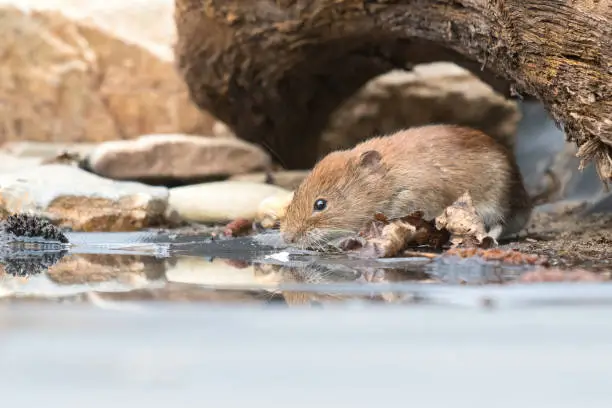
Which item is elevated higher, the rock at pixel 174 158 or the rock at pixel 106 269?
the rock at pixel 174 158

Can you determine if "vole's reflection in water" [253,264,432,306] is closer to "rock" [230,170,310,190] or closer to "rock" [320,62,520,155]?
"rock" [230,170,310,190]

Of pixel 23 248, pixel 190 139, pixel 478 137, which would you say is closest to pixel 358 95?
pixel 190 139

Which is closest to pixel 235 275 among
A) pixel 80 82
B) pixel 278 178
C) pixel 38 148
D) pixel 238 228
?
pixel 238 228

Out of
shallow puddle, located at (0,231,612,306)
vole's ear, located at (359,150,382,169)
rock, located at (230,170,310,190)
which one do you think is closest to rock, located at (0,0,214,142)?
rock, located at (230,170,310,190)

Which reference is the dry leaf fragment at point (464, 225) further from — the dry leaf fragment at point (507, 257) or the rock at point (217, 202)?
the rock at point (217, 202)

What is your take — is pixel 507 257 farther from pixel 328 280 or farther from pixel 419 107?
pixel 419 107

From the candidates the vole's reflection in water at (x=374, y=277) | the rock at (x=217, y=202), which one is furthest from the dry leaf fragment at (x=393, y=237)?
the rock at (x=217, y=202)

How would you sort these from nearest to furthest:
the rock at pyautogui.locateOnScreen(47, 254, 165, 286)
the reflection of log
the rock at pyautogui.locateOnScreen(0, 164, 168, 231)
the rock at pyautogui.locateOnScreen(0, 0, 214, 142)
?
the rock at pyautogui.locateOnScreen(47, 254, 165, 286)
the reflection of log
the rock at pyautogui.locateOnScreen(0, 164, 168, 231)
the rock at pyautogui.locateOnScreen(0, 0, 214, 142)
